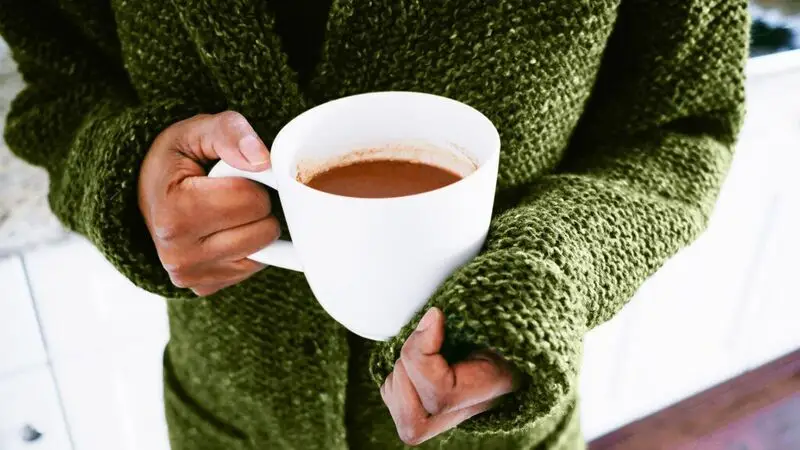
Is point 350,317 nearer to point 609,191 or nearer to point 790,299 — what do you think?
point 609,191

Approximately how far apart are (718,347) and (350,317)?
1137 millimetres

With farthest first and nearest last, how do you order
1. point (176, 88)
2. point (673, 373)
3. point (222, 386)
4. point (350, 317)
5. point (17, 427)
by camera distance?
point (673, 373)
point (17, 427)
point (222, 386)
point (176, 88)
point (350, 317)

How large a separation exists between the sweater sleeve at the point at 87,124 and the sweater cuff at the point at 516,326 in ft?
0.59

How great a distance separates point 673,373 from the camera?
4.10 feet

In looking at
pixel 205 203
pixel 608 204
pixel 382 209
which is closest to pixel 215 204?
pixel 205 203

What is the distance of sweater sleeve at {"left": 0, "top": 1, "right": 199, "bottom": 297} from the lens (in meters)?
0.39

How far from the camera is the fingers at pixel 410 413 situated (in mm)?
293

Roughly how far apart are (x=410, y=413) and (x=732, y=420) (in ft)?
4.13

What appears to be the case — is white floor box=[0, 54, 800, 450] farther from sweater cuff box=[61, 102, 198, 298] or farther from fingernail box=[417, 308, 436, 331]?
fingernail box=[417, 308, 436, 331]

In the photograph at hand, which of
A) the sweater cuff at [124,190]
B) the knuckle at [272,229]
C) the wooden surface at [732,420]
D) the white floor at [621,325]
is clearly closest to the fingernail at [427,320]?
the knuckle at [272,229]

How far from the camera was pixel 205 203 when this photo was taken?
349 millimetres

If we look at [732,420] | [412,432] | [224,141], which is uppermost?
[224,141]

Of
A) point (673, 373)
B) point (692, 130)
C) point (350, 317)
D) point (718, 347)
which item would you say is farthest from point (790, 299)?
point (350, 317)

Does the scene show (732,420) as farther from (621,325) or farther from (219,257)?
(219,257)
